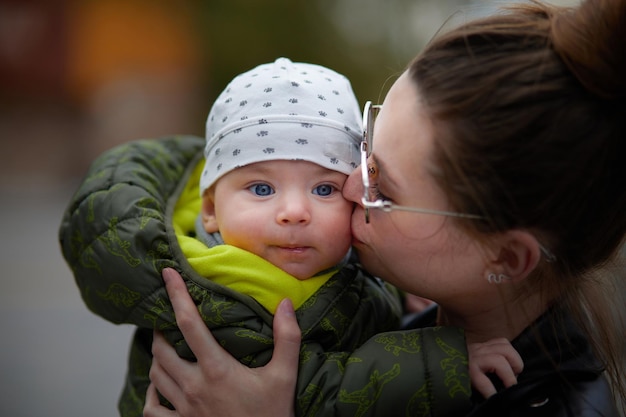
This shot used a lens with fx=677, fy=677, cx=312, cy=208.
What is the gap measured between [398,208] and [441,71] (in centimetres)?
33

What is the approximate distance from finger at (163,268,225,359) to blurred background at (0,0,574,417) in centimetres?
669

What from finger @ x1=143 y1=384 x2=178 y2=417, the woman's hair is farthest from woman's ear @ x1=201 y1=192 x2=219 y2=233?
the woman's hair

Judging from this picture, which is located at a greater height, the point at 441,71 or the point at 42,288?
the point at 441,71

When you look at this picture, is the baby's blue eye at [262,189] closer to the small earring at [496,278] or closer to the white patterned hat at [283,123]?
the white patterned hat at [283,123]

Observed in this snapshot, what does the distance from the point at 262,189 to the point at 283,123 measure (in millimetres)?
181

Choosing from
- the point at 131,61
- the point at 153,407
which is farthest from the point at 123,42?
the point at 153,407

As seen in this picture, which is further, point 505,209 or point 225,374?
point 225,374

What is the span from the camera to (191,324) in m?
1.66

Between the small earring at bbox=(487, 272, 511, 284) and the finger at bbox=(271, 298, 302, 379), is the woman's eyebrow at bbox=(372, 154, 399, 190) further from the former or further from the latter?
the finger at bbox=(271, 298, 302, 379)

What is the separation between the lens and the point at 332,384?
5.20 feet

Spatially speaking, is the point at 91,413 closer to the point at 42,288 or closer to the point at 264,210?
the point at 42,288

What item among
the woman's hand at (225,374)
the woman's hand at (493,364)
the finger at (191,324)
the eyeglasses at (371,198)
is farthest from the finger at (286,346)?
the woman's hand at (493,364)

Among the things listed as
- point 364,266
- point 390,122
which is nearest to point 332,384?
point 364,266

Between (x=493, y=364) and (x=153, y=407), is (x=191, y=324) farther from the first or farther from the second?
(x=493, y=364)
